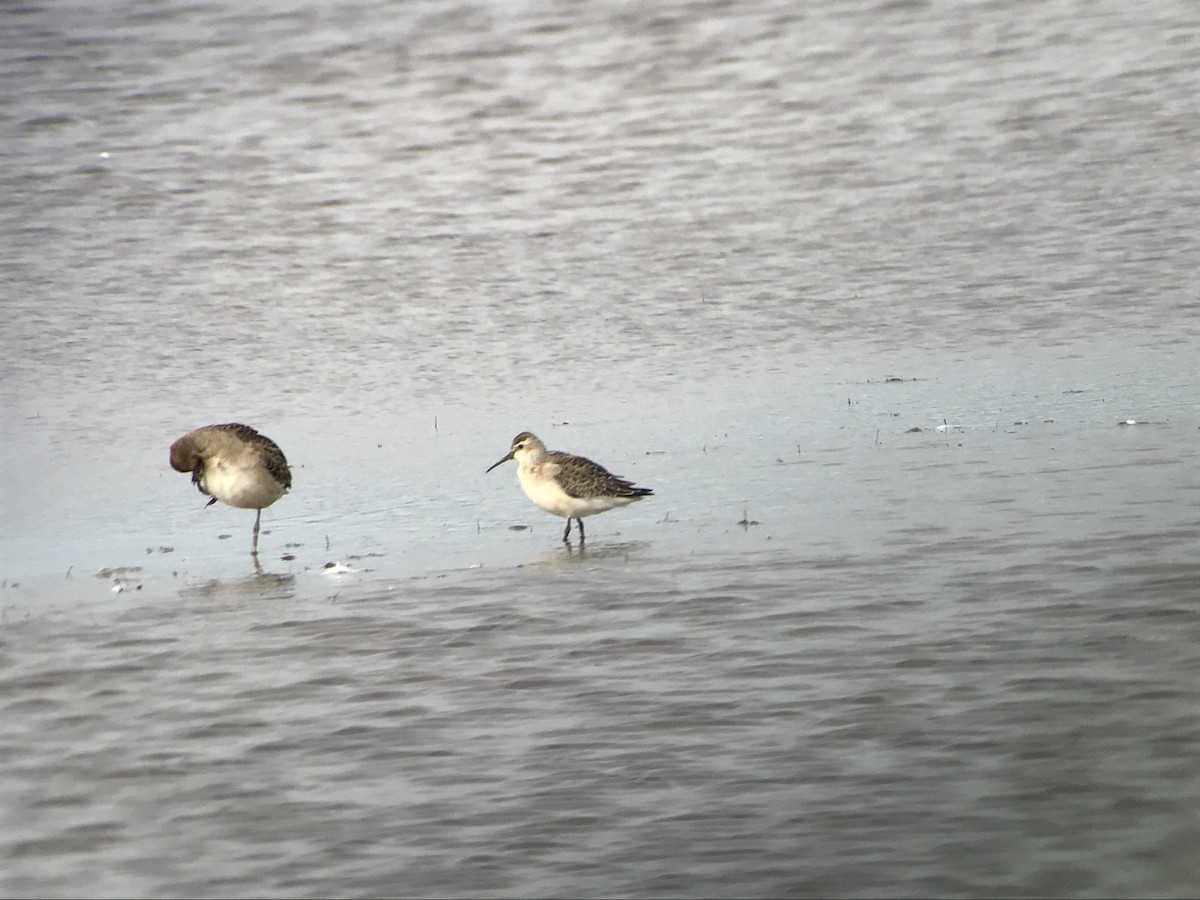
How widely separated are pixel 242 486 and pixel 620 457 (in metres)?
2.85

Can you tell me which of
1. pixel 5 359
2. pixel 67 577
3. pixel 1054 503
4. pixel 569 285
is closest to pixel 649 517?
pixel 1054 503

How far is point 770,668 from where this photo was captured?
6.89 metres

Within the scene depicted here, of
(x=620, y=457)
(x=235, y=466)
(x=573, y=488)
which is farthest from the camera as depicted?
(x=620, y=457)

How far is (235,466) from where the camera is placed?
11.2 m

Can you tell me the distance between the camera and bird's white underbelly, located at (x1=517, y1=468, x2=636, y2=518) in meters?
11.0

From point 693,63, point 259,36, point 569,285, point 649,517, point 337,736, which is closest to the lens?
point 337,736

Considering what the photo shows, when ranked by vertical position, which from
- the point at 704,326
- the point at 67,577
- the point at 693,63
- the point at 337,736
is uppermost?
the point at 693,63

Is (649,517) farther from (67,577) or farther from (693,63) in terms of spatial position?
(693,63)

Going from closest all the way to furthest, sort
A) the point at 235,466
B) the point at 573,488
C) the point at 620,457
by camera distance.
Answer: the point at 573,488 → the point at 235,466 → the point at 620,457

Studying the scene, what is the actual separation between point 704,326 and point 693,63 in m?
2.90

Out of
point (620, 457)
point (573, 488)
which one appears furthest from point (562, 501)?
point (620, 457)

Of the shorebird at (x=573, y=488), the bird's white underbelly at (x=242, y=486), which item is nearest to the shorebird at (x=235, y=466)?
the bird's white underbelly at (x=242, y=486)

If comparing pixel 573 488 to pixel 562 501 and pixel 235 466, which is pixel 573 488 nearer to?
pixel 562 501

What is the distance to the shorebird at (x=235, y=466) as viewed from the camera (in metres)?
11.2
